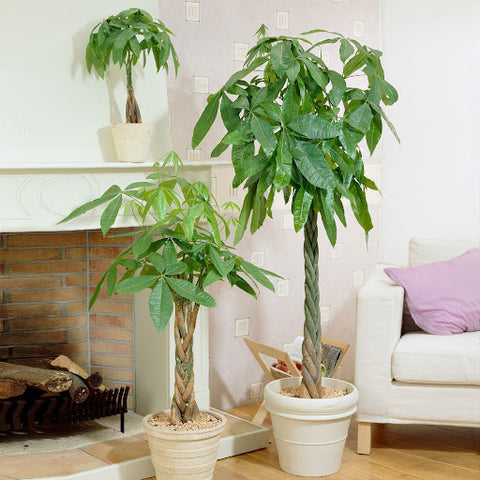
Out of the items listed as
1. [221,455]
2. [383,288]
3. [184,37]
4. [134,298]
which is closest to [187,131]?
[184,37]

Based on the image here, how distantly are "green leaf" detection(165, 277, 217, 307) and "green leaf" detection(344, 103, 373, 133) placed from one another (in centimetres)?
74

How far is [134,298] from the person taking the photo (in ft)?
10.8

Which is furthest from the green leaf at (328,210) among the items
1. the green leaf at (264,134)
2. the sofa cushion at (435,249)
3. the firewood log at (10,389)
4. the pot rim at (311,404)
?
the firewood log at (10,389)

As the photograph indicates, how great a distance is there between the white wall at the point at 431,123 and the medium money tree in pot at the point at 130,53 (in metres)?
1.59

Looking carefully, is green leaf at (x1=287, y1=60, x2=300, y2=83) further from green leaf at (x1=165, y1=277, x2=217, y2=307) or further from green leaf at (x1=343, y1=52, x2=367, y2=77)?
green leaf at (x1=165, y1=277, x2=217, y2=307)

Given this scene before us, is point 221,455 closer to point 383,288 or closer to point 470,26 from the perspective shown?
point 383,288

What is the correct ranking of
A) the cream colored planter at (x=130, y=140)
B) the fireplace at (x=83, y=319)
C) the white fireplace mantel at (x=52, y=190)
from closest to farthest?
the white fireplace mantel at (x=52, y=190), the cream colored planter at (x=130, y=140), the fireplace at (x=83, y=319)

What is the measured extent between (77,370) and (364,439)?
1.17 m

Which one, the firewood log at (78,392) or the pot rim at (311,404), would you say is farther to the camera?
the firewood log at (78,392)

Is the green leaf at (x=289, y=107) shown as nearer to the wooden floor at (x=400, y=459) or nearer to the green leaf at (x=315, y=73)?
the green leaf at (x=315, y=73)

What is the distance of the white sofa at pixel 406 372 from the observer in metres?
2.87

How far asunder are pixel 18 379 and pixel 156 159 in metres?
0.99

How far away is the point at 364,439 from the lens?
119 inches

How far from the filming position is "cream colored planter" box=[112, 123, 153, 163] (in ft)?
9.44
